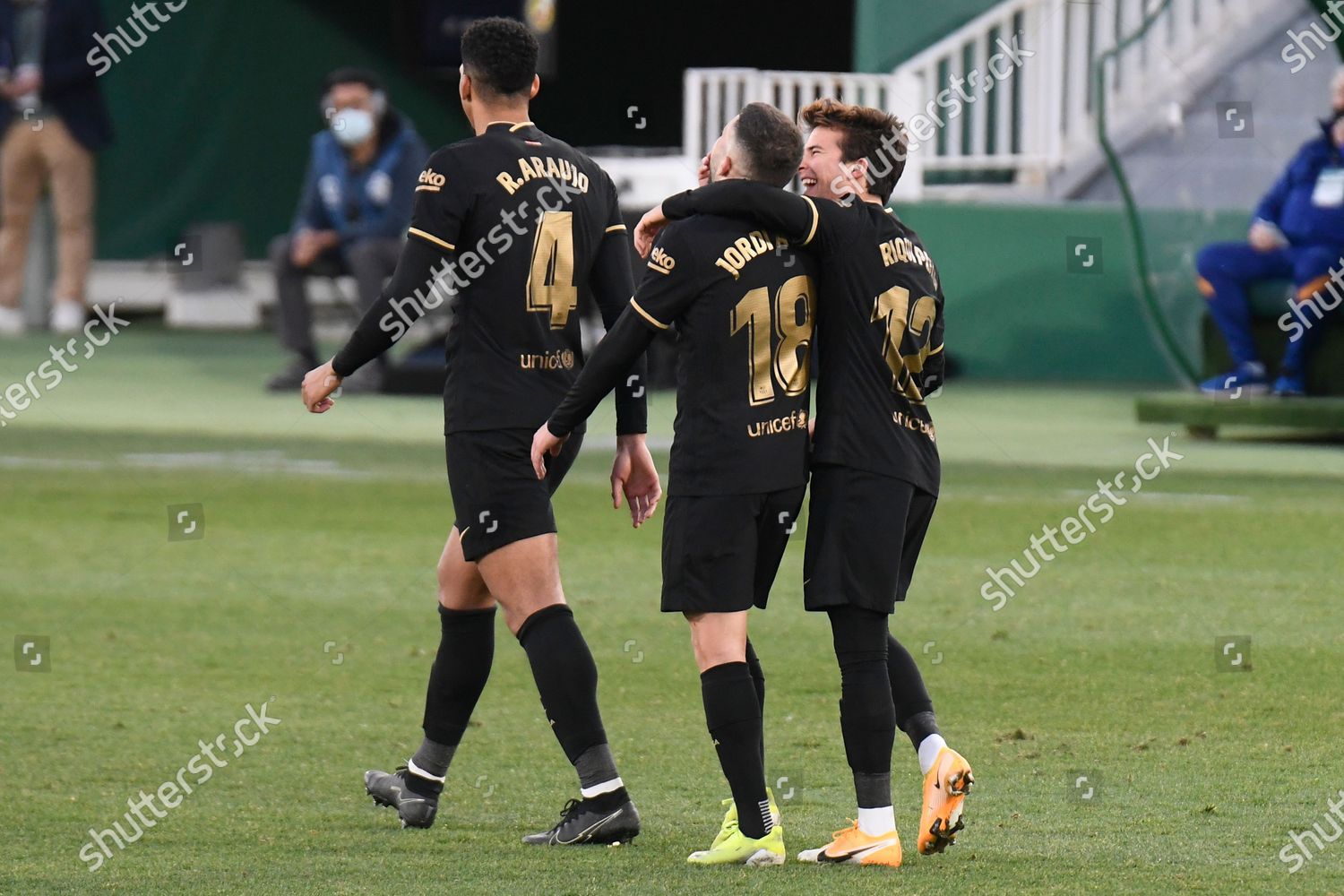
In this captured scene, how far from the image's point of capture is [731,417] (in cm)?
484

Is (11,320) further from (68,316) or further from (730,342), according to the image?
(730,342)

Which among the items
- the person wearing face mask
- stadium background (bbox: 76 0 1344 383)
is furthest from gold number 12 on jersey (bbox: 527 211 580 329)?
the person wearing face mask

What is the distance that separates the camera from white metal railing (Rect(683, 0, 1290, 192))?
1803cm

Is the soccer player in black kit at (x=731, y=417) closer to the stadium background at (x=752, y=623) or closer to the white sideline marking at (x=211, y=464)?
the stadium background at (x=752, y=623)

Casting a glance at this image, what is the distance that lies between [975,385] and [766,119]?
40.7 ft

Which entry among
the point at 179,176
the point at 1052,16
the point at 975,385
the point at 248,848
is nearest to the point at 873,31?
the point at 1052,16

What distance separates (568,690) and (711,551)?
607mm

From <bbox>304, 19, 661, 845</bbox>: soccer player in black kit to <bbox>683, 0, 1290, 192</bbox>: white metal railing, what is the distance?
12605mm

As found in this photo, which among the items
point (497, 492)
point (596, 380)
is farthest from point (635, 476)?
point (596, 380)

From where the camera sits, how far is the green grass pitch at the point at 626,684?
4.94 meters

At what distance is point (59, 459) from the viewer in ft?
41.3

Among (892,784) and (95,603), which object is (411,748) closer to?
(892,784)

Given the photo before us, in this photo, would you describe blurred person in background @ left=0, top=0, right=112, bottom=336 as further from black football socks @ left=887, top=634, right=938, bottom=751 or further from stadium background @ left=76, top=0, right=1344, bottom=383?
black football socks @ left=887, top=634, right=938, bottom=751

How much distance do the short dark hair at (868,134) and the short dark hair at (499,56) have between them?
26.5 inches
